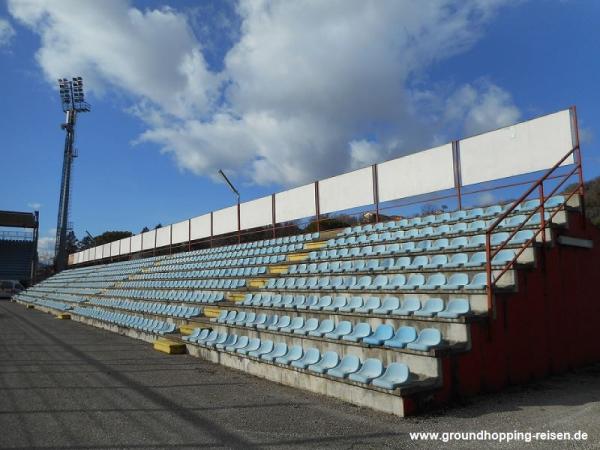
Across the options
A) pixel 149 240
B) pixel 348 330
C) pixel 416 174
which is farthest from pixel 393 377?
pixel 149 240

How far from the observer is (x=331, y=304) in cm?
823

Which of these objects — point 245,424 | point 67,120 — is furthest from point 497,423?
point 67,120

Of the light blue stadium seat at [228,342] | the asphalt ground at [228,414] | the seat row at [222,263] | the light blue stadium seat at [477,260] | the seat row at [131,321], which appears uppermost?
the seat row at [222,263]

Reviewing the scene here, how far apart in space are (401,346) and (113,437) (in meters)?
3.37

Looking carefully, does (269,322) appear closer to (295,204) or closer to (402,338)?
(402,338)

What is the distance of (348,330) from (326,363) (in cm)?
75

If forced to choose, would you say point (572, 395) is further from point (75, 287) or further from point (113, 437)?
point (75, 287)

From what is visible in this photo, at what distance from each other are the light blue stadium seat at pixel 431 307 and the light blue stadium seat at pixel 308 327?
1.84 m

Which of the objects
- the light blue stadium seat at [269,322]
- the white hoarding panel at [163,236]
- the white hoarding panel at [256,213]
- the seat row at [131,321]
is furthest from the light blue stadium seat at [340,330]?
the white hoarding panel at [163,236]

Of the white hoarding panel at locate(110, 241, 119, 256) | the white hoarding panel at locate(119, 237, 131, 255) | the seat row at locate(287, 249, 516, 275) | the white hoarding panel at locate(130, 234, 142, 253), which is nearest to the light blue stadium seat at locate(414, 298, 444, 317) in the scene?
the seat row at locate(287, 249, 516, 275)

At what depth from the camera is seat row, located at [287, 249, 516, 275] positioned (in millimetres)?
7328

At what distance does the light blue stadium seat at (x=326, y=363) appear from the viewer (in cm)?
611

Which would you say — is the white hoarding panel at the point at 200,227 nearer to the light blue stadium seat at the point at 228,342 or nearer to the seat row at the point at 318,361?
the seat row at the point at 318,361

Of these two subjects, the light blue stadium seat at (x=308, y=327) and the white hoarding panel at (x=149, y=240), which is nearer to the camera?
the light blue stadium seat at (x=308, y=327)
